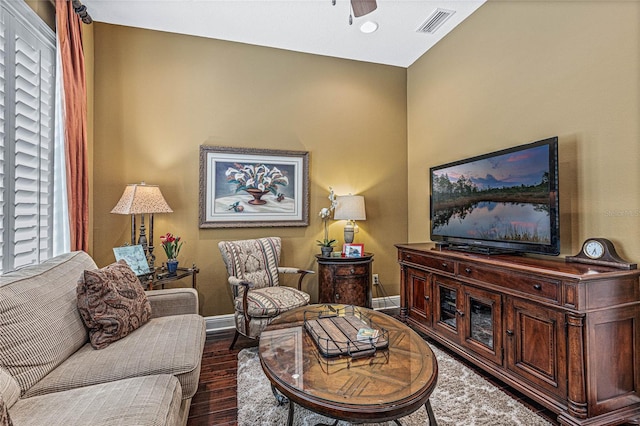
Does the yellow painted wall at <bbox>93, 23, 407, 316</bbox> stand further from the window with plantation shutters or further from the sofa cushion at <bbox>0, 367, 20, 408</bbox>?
the sofa cushion at <bbox>0, 367, 20, 408</bbox>

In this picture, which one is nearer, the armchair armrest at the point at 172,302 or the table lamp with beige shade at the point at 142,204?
the armchair armrest at the point at 172,302

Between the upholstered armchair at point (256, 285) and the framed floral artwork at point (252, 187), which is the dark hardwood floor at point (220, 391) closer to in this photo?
the upholstered armchair at point (256, 285)

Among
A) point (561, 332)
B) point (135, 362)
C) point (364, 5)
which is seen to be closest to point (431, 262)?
point (561, 332)

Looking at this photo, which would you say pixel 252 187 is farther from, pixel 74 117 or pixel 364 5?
pixel 364 5

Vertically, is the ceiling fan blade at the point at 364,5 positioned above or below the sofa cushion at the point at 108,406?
above

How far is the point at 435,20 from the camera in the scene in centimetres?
312

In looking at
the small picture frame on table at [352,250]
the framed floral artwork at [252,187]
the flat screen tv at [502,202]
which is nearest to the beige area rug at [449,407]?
the flat screen tv at [502,202]

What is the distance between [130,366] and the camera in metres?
1.51

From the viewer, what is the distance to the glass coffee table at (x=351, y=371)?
1202mm

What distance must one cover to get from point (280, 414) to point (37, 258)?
6.51ft

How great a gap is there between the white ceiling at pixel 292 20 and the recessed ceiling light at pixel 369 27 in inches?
1.5

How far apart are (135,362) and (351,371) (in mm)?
1070

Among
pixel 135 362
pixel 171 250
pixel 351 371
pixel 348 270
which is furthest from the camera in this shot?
pixel 348 270

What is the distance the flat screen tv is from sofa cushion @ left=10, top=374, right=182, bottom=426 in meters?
2.39
